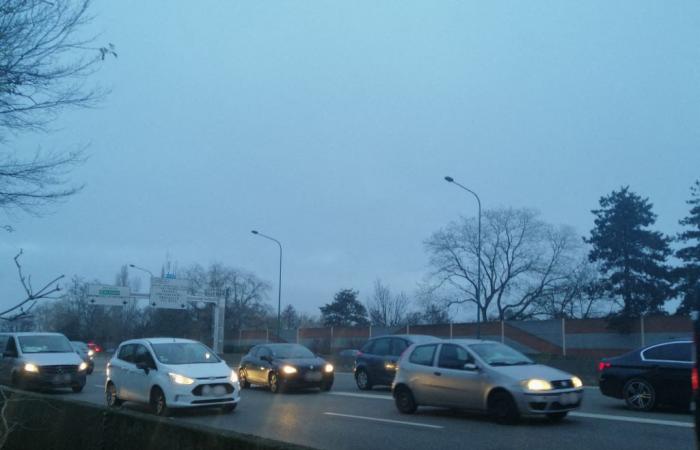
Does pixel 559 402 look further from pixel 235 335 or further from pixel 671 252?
pixel 235 335

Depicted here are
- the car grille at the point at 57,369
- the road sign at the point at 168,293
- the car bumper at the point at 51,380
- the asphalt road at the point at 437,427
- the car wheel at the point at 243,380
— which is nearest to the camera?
the asphalt road at the point at 437,427

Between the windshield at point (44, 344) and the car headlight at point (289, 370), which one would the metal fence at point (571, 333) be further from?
the windshield at point (44, 344)

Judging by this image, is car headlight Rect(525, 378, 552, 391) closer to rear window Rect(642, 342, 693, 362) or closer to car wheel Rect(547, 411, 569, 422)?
car wheel Rect(547, 411, 569, 422)

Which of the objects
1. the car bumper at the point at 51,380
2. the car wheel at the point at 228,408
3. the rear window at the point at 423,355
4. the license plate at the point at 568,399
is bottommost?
the car wheel at the point at 228,408

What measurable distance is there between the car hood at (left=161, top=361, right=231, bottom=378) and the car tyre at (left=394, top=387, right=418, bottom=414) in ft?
11.8

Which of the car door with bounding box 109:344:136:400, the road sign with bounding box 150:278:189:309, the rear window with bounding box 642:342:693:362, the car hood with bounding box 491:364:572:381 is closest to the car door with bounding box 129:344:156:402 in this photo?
the car door with bounding box 109:344:136:400

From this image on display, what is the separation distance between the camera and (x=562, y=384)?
12.6 m

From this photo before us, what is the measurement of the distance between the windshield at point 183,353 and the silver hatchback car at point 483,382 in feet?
13.9

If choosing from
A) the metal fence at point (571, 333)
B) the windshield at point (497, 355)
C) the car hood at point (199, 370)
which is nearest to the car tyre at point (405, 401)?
the windshield at point (497, 355)

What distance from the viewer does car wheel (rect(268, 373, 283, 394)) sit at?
20288 millimetres

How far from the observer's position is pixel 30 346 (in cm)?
2061

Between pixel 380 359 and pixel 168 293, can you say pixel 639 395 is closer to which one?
pixel 380 359

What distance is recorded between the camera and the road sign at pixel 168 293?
2003 inches

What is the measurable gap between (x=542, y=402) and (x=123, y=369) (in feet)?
30.6
